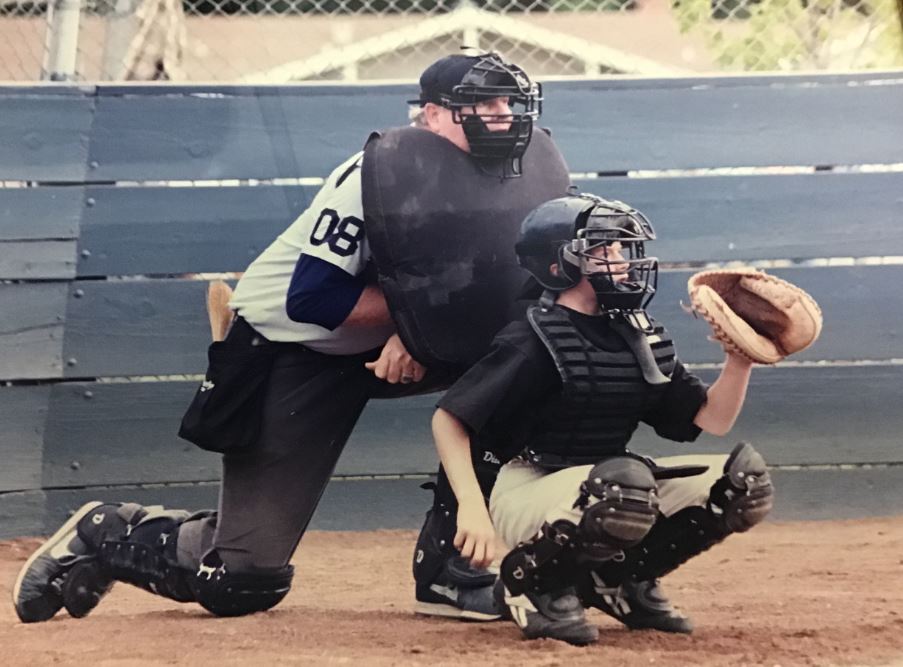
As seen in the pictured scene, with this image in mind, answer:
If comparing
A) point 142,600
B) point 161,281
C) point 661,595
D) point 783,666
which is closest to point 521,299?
point 661,595

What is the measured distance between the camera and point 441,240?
3.21 metres

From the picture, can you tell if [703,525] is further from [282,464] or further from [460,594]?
[282,464]

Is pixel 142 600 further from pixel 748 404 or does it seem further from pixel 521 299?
pixel 748 404

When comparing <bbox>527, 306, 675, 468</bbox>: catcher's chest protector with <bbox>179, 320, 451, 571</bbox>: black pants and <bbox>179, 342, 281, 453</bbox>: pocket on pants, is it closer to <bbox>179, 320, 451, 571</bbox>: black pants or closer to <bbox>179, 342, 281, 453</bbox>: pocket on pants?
<bbox>179, 320, 451, 571</bbox>: black pants

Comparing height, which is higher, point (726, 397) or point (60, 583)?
point (726, 397)

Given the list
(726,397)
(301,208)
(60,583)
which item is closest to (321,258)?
(726,397)

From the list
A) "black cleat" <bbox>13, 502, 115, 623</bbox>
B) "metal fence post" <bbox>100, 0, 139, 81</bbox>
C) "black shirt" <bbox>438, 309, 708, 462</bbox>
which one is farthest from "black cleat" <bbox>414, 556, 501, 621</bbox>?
"metal fence post" <bbox>100, 0, 139, 81</bbox>

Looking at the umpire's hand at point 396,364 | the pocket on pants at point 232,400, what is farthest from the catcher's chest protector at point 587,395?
the pocket on pants at point 232,400

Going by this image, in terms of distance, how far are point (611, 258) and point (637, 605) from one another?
0.76 m

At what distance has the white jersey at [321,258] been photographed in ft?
10.8

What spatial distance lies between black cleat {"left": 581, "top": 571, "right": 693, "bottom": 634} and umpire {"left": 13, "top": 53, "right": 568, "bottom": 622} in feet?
1.21

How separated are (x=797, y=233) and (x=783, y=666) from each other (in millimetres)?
2365

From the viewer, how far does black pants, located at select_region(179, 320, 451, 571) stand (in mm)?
3500

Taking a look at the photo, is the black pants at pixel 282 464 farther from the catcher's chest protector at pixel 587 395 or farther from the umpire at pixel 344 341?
the catcher's chest protector at pixel 587 395
